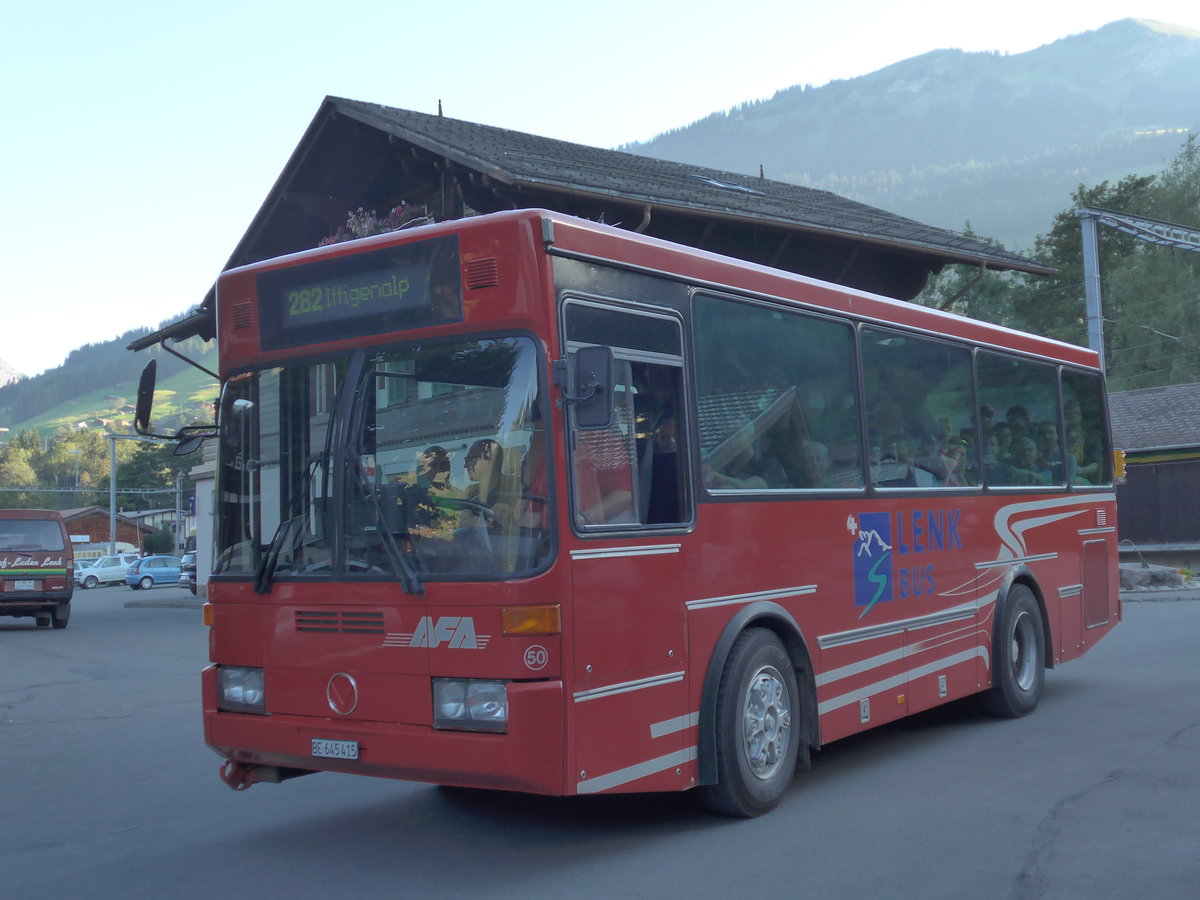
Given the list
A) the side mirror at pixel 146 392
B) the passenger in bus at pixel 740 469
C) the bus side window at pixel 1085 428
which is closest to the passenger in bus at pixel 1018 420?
the bus side window at pixel 1085 428

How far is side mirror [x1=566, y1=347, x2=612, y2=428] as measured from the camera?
5.61 meters

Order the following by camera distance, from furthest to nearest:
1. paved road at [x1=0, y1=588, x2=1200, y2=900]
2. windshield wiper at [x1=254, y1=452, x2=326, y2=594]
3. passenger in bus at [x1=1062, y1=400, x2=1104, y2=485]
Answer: passenger in bus at [x1=1062, y1=400, x2=1104, y2=485] → windshield wiper at [x1=254, y1=452, x2=326, y2=594] → paved road at [x1=0, y1=588, x2=1200, y2=900]

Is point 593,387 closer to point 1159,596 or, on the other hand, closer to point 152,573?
point 1159,596

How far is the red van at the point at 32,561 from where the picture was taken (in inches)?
965

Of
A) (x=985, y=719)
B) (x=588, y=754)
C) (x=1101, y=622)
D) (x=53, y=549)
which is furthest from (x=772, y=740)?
(x=53, y=549)

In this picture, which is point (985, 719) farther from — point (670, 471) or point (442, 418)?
point (442, 418)

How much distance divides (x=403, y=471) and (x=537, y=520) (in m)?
0.73

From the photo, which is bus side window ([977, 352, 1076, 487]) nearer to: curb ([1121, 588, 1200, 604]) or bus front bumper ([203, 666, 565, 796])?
bus front bumper ([203, 666, 565, 796])

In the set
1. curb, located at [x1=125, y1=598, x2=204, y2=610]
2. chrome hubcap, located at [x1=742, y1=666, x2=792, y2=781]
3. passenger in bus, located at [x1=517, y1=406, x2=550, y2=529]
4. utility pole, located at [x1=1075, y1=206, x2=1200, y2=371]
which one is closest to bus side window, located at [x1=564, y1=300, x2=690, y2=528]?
passenger in bus, located at [x1=517, y1=406, x2=550, y2=529]

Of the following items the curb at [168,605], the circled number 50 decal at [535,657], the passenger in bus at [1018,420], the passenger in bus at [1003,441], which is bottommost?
the curb at [168,605]

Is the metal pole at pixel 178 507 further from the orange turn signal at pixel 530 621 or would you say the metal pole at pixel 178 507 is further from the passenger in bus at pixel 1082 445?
the orange turn signal at pixel 530 621

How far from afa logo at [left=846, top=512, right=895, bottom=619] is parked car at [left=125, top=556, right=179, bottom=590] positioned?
5425 centimetres

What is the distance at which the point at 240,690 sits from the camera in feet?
21.2

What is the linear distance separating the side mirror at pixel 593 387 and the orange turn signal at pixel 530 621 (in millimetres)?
830
